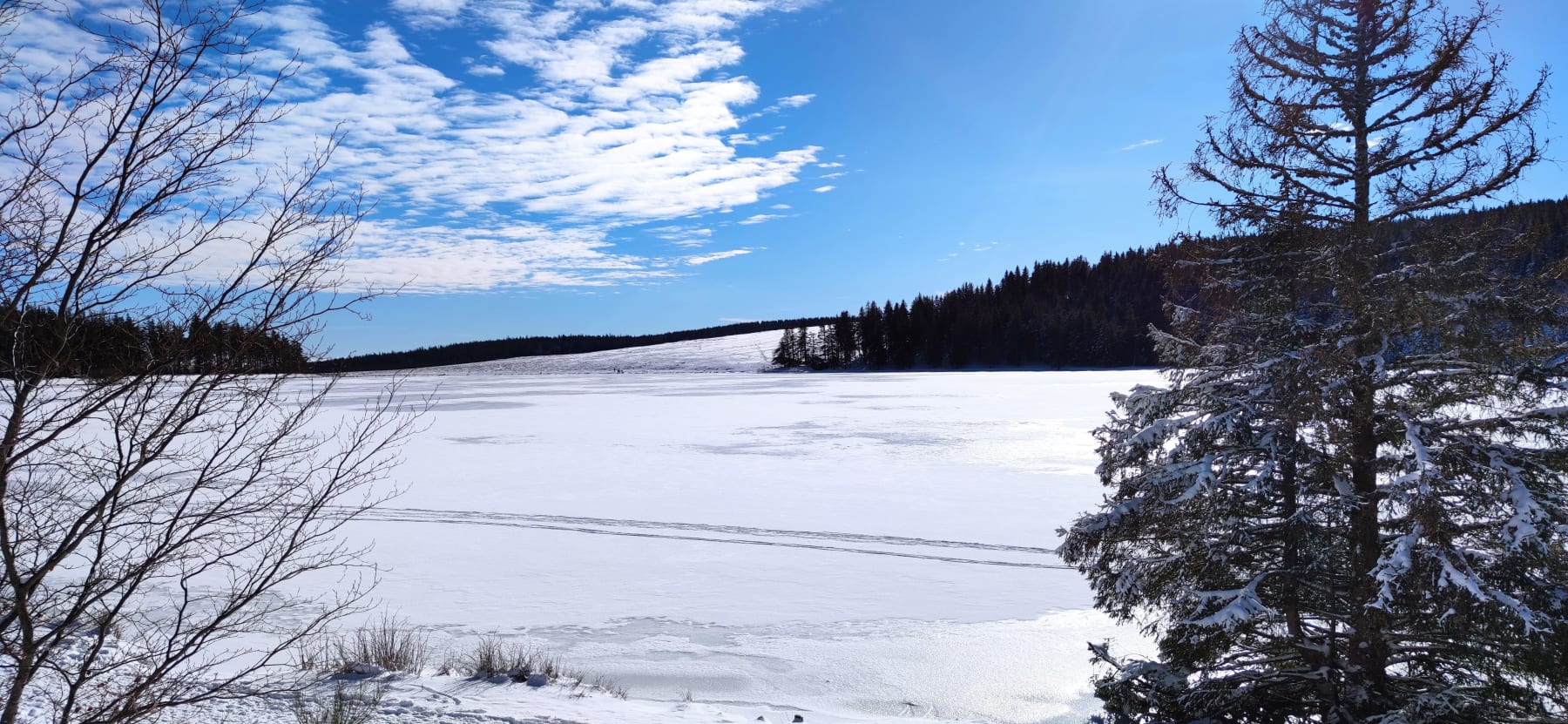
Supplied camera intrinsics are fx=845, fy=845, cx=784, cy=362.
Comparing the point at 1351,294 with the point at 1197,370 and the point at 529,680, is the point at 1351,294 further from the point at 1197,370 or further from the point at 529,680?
the point at 529,680

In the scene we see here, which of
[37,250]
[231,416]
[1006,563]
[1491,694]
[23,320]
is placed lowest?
[1006,563]

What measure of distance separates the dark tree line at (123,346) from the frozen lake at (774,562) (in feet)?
17.3

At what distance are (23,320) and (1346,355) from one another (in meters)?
6.90

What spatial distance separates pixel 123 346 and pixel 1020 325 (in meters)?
90.0

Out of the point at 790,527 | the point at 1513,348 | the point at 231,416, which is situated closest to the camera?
the point at 231,416

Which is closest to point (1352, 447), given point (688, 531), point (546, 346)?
point (688, 531)

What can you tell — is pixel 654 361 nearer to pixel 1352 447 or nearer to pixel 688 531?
pixel 688 531

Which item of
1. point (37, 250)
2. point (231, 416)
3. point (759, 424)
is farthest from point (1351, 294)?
point (759, 424)

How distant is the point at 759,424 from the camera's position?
30922 mm

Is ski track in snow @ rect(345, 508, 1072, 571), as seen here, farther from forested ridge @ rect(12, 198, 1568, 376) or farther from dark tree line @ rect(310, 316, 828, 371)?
dark tree line @ rect(310, 316, 828, 371)

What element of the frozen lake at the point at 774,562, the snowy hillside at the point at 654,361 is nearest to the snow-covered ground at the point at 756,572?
the frozen lake at the point at 774,562

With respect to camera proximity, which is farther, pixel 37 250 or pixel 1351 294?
pixel 1351 294

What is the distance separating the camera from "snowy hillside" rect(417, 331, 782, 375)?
105188 millimetres

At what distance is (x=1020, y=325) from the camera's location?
292ft
